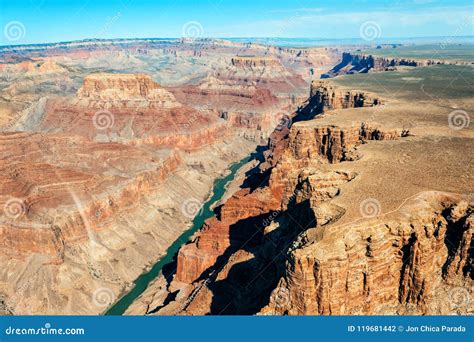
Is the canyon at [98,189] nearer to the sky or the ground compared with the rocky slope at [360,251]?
nearer to the ground

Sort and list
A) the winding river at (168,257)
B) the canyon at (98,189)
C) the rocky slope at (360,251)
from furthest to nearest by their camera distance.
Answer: the canyon at (98,189)
the winding river at (168,257)
the rocky slope at (360,251)

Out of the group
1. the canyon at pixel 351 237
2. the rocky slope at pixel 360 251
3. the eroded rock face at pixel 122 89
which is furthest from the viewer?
the eroded rock face at pixel 122 89

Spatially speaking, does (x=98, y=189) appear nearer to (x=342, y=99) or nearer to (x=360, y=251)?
(x=342, y=99)

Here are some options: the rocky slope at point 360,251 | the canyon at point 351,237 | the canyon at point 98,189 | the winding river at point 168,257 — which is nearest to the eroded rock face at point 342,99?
the canyon at point 351,237

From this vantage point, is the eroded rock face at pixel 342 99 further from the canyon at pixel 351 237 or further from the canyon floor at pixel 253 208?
the canyon at pixel 351 237

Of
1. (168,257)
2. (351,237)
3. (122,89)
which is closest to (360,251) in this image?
(351,237)

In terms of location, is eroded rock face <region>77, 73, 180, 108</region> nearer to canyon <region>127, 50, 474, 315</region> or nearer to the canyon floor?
the canyon floor
